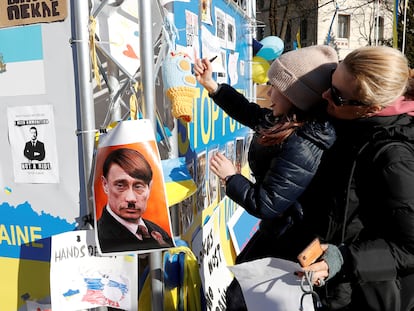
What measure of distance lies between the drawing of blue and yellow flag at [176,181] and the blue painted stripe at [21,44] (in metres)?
0.76

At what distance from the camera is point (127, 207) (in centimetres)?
163

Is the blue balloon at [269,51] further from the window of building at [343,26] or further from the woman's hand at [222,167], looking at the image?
the window of building at [343,26]

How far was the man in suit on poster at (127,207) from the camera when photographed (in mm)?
1615

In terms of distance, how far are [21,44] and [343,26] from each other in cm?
2853

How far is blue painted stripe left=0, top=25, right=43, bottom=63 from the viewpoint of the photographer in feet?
6.21

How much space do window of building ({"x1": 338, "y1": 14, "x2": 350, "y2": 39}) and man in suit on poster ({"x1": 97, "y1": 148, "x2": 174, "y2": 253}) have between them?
93.1 ft

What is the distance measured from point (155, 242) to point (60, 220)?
1.99 feet

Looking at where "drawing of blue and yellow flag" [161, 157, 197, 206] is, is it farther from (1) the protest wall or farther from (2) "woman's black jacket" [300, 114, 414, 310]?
(2) "woman's black jacket" [300, 114, 414, 310]

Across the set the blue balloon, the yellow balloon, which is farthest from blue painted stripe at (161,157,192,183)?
the blue balloon

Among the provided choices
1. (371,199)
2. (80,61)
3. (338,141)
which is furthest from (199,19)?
(371,199)

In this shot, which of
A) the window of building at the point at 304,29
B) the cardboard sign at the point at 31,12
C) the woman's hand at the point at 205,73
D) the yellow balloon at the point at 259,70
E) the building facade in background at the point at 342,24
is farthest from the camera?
the window of building at the point at 304,29

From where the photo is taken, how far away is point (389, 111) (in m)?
1.41

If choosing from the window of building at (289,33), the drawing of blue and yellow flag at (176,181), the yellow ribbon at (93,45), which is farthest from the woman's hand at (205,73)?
the window of building at (289,33)

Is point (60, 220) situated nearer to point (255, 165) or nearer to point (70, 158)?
point (70, 158)
